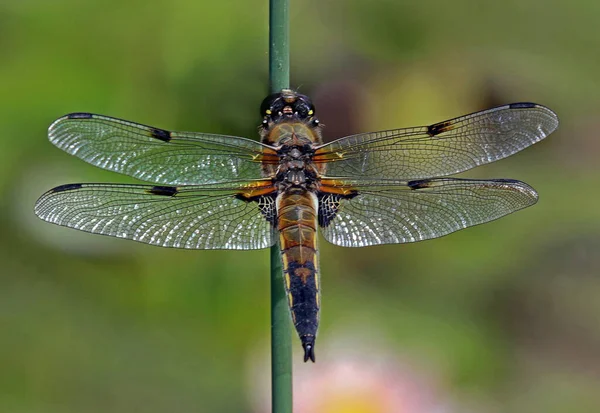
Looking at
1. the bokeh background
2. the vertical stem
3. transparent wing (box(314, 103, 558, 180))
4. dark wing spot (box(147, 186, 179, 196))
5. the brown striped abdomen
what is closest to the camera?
the vertical stem

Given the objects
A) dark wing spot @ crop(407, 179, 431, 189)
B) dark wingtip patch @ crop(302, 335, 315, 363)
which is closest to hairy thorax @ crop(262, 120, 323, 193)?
dark wing spot @ crop(407, 179, 431, 189)

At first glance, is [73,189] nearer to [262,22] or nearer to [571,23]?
[262,22]

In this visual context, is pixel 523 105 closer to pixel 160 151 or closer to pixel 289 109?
pixel 289 109

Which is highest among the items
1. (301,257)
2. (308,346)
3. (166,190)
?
(166,190)

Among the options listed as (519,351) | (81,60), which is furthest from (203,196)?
(519,351)

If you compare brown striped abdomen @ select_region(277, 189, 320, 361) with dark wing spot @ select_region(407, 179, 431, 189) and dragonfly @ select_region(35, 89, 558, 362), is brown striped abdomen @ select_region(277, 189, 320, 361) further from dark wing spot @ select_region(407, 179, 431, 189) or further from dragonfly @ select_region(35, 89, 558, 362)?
dark wing spot @ select_region(407, 179, 431, 189)

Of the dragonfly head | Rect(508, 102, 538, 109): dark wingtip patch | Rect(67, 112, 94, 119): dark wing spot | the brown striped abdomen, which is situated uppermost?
the dragonfly head

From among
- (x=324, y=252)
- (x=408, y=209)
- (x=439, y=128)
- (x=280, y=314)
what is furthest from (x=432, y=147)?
(x=324, y=252)

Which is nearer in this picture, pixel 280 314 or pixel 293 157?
pixel 280 314
